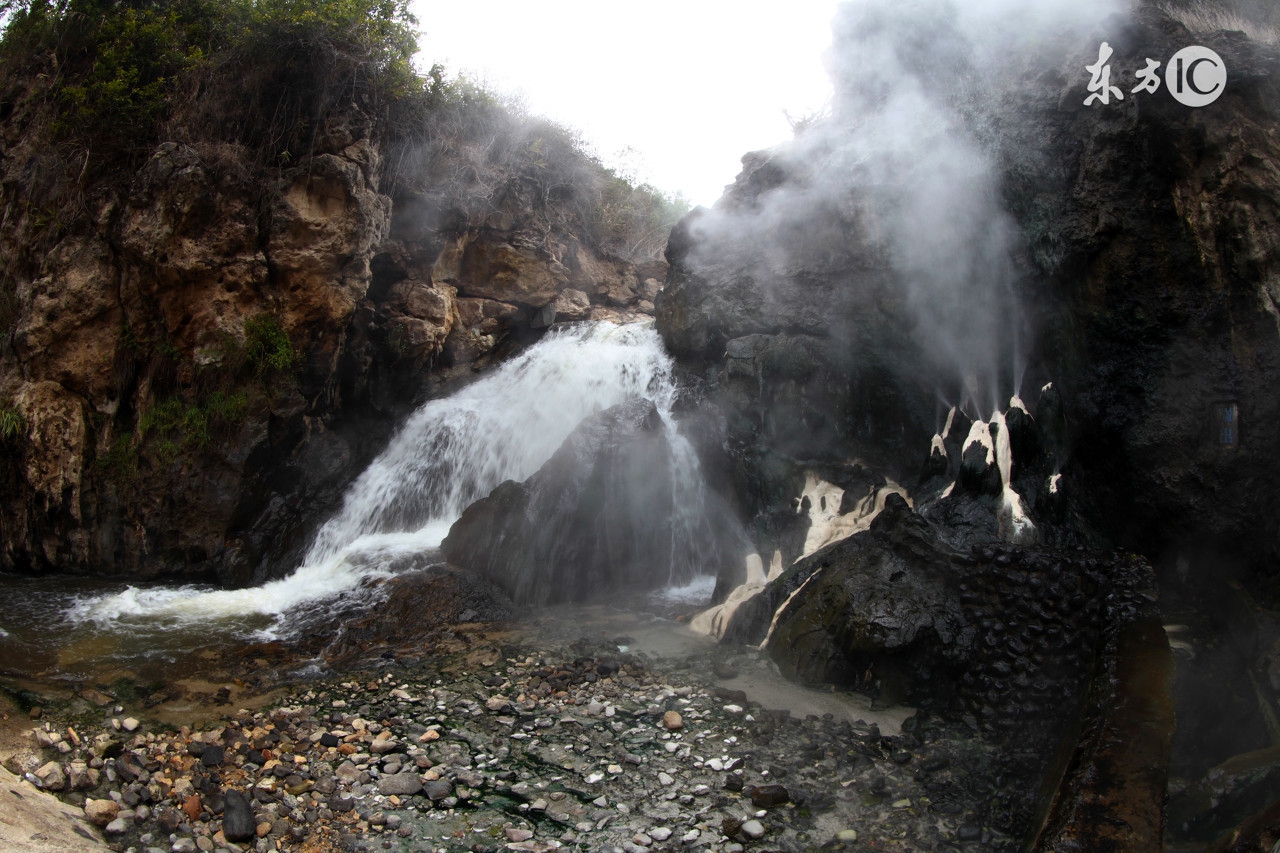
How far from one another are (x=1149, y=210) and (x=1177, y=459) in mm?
1918

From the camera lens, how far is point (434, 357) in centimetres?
1119

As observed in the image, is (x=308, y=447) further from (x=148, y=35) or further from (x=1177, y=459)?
(x=1177, y=459)

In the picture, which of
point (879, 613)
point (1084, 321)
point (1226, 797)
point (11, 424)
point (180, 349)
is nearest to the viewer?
point (1226, 797)

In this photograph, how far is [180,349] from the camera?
27.7 feet

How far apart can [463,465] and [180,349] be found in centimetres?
360

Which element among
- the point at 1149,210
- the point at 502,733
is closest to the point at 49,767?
the point at 502,733

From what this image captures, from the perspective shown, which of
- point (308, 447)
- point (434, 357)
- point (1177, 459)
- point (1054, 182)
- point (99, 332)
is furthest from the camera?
point (434, 357)

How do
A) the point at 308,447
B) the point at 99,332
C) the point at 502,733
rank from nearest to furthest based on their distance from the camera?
1. the point at 502,733
2. the point at 99,332
3. the point at 308,447

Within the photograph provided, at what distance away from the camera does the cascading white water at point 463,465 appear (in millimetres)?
7543

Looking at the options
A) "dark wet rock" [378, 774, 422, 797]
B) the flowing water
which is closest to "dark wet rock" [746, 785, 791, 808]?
"dark wet rock" [378, 774, 422, 797]

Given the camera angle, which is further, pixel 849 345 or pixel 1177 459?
pixel 849 345

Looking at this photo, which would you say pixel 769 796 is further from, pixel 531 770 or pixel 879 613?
pixel 879 613

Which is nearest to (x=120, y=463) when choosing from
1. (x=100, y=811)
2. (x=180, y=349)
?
(x=180, y=349)

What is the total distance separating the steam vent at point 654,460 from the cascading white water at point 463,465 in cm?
7
